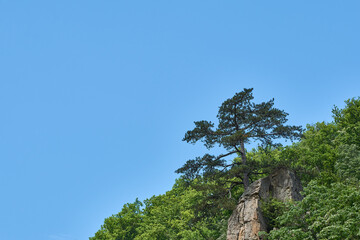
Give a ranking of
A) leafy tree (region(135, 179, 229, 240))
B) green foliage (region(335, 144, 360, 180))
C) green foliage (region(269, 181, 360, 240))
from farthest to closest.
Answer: leafy tree (region(135, 179, 229, 240))
green foliage (region(335, 144, 360, 180))
green foliage (region(269, 181, 360, 240))

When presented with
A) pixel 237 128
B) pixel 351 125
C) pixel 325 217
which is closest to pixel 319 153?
pixel 351 125

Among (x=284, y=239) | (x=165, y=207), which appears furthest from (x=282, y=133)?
(x=165, y=207)

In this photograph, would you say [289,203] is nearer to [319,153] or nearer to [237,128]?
[237,128]

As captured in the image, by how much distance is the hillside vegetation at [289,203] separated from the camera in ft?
56.8

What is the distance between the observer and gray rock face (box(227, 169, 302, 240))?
22.6m

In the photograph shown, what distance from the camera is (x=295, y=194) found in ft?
81.3

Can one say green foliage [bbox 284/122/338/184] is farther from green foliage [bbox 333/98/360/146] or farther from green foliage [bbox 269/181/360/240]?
green foliage [bbox 269/181/360/240]

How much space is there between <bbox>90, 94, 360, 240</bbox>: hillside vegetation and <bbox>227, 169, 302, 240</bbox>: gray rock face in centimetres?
75

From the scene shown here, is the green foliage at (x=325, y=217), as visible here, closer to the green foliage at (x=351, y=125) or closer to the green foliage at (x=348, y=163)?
the green foliage at (x=348, y=163)

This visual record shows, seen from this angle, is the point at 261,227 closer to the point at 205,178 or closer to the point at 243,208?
the point at 243,208

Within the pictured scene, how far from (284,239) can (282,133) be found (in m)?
13.3

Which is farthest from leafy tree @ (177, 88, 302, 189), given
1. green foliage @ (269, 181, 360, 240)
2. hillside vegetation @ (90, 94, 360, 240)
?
green foliage @ (269, 181, 360, 240)

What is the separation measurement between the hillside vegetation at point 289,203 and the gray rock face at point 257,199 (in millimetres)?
752

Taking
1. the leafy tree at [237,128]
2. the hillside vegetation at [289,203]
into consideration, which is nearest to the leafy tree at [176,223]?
the hillside vegetation at [289,203]
